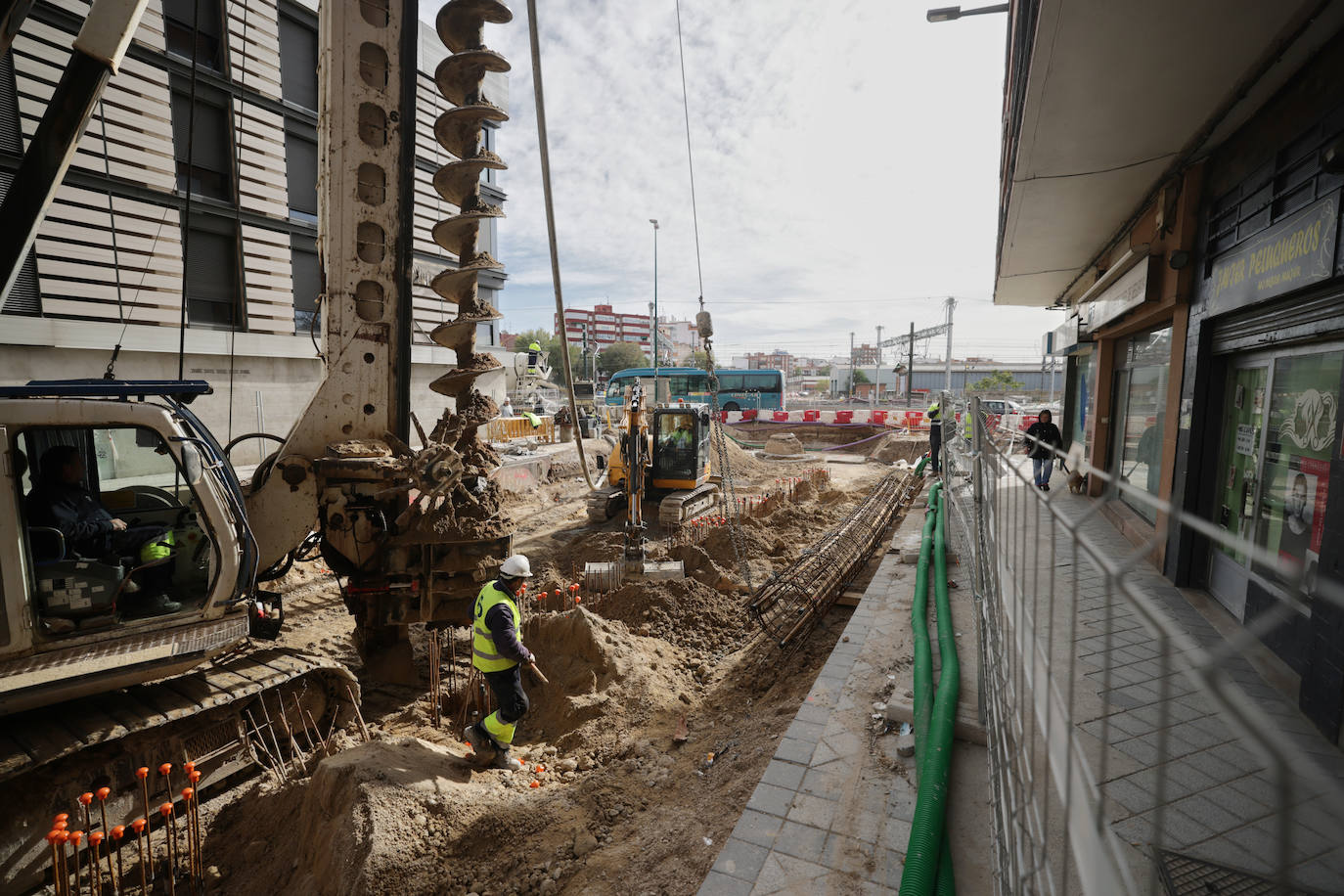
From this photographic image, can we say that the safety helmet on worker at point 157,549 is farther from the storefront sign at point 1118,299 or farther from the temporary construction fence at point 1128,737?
the storefront sign at point 1118,299

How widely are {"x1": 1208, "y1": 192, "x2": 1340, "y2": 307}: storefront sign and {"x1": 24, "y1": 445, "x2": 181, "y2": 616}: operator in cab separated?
7.87 m

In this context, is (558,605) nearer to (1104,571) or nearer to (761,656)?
(761,656)

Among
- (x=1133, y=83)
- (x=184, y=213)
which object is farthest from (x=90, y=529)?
(x=184, y=213)

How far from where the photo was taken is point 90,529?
12.7ft

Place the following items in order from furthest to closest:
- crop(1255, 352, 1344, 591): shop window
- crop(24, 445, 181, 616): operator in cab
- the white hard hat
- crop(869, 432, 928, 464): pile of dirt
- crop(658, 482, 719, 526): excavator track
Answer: crop(869, 432, 928, 464): pile of dirt < crop(658, 482, 719, 526): excavator track < the white hard hat < crop(1255, 352, 1344, 591): shop window < crop(24, 445, 181, 616): operator in cab

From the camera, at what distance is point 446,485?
4.73m

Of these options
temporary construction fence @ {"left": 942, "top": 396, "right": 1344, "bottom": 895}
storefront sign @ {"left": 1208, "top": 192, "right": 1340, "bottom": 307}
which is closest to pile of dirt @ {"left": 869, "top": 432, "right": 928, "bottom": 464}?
storefront sign @ {"left": 1208, "top": 192, "right": 1340, "bottom": 307}

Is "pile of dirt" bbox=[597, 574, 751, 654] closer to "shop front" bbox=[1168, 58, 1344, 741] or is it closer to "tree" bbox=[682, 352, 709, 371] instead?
"tree" bbox=[682, 352, 709, 371]

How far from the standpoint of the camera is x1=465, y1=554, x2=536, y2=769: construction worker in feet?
14.8

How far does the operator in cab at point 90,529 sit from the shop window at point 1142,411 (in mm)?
8460

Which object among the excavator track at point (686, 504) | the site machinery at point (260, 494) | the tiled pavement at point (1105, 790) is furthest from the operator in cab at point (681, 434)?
the tiled pavement at point (1105, 790)

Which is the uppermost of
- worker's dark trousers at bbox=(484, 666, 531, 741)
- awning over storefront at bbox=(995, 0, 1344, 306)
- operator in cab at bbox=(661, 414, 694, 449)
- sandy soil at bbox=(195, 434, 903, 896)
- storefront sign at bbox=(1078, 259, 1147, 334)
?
awning over storefront at bbox=(995, 0, 1344, 306)

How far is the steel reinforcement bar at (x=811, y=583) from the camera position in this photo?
686 centimetres

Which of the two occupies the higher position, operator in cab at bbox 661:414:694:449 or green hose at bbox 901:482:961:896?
operator in cab at bbox 661:414:694:449
